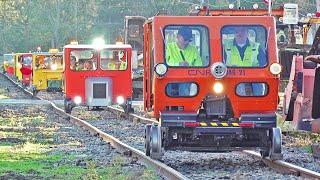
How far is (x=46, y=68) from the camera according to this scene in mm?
42594

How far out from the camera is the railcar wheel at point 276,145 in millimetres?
14531

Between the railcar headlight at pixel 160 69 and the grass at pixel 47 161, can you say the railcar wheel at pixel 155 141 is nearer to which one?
the grass at pixel 47 161

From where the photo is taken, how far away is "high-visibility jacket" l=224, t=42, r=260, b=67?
14.9 meters

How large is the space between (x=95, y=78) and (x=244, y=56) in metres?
14.8

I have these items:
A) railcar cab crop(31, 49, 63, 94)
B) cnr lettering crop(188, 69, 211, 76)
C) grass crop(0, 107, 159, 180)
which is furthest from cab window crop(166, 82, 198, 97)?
railcar cab crop(31, 49, 63, 94)

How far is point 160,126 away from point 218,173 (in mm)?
1425

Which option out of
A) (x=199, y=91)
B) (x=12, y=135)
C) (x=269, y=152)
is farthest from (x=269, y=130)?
(x=12, y=135)

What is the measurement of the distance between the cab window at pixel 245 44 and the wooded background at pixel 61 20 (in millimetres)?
75882

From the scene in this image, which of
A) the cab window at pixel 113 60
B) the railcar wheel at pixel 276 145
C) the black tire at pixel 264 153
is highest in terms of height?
the cab window at pixel 113 60

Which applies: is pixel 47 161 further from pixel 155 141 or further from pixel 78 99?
pixel 78 99

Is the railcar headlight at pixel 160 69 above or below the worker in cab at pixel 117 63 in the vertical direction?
above

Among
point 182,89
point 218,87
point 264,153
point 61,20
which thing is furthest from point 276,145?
point 61,20

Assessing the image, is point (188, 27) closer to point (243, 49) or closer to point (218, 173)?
point (243, 49)

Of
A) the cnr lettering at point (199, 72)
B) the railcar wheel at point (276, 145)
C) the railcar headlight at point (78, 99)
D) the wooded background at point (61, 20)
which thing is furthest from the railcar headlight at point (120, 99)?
the wooded background at point (61, 20)
